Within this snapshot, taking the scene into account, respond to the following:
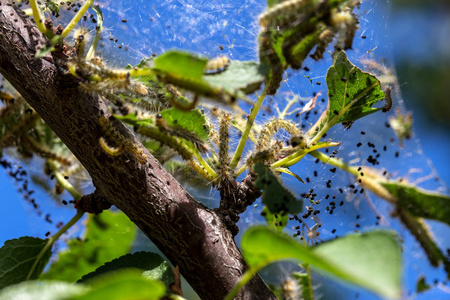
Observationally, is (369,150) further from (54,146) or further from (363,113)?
(54,146)

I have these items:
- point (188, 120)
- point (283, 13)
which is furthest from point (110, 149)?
point (283, 13)

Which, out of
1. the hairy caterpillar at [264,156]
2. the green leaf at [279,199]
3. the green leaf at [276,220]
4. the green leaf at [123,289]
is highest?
the hairy caterpillar at [264,156]

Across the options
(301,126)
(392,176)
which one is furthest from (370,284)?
(301,126)

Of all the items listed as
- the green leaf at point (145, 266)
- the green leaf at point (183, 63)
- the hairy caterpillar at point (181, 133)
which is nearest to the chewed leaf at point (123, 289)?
the green leaf at point (183, 63)

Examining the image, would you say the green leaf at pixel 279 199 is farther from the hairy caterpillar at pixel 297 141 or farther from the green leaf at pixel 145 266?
the green leaf at pixel 145 266

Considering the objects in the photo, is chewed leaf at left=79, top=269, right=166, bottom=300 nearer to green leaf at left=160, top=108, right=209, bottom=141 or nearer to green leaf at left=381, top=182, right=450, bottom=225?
green leaf at left=160, top=108, right=209, bottom=141

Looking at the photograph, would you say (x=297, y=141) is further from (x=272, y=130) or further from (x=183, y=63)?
(x=183, y=63)

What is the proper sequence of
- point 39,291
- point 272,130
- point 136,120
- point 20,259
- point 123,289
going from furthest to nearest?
point 20,259 → point 272,130 → point 136,120 → point 39,291 → point 123,289
